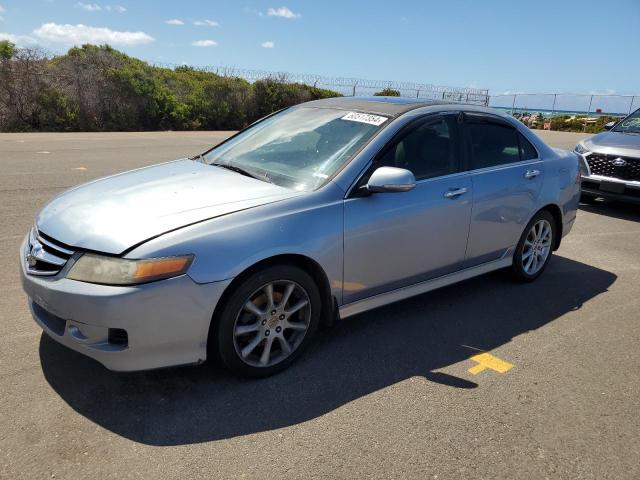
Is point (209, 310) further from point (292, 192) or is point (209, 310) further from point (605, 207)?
point (605, 207)

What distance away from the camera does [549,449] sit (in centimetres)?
279

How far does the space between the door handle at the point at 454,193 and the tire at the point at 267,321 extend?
1313mm

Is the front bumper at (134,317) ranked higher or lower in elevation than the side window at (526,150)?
lower

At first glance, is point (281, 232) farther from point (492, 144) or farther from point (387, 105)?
point (492, 144)

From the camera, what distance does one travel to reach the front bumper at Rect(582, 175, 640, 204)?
7.87 m

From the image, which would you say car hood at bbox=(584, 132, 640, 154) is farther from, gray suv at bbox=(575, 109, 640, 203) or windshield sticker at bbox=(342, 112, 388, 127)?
windshield sticker at bbox=(342, 112, 388, 127)

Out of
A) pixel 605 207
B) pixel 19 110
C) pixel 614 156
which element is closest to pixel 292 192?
pixel 614 156

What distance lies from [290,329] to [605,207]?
7.52 m

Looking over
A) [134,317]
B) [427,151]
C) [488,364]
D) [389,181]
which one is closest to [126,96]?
[427,151]

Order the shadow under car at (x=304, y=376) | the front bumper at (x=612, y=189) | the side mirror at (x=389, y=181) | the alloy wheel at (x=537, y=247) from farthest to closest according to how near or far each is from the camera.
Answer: the front bumper at (x=612, y=189), the alloy wheel at (x=537, y=247), the side mirror at (x=389, y=181), the shadow under car at (x=304, y=376)

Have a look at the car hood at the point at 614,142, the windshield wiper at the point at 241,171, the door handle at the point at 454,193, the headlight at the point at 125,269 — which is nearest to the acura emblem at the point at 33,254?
the headlight at the point at 125,269

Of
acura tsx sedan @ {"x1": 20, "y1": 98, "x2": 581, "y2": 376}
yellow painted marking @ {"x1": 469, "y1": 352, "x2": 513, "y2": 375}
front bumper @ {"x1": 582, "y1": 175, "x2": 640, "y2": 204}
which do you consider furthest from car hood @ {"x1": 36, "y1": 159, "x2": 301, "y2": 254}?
front bumper @ {"x1": 582, "y1": 175, "x2": 640, "y2": 204}

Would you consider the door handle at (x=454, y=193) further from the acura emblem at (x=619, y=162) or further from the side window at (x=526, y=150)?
the acura emblem at (x=619, y=162)

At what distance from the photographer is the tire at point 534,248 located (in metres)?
4.90
